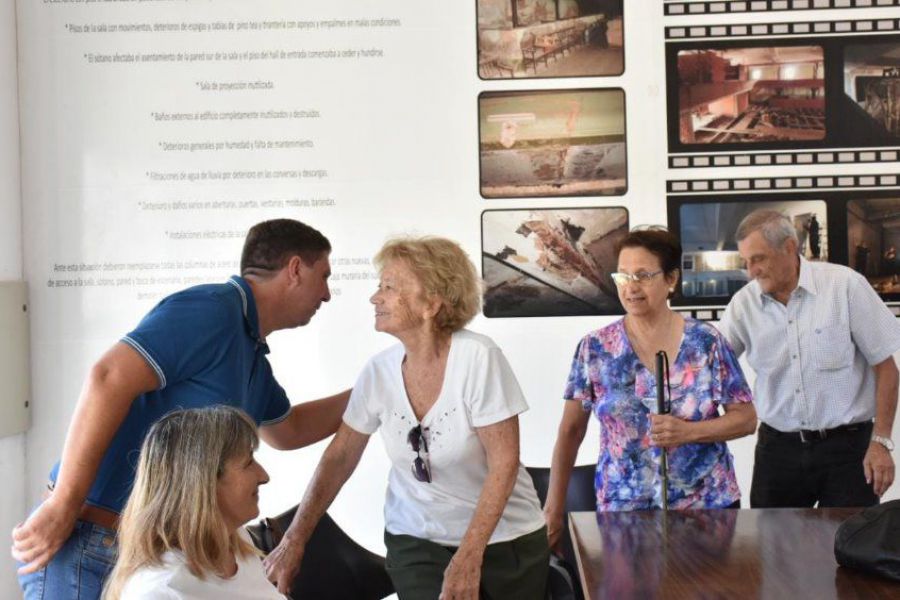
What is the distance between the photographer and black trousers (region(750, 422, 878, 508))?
11.4 feet

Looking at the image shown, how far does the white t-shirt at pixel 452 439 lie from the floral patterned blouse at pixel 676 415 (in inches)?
11.3

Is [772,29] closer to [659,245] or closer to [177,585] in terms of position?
[659,245]

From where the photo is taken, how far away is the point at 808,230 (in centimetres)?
416

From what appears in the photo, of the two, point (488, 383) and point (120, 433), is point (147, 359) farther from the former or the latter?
point (488, 383)

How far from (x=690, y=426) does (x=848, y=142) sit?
2093 millimetres

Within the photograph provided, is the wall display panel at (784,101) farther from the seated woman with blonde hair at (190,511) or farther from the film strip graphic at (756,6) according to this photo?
the seated woman with blonde hair at (190,511)

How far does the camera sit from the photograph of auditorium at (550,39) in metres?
4.18

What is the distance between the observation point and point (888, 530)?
191 centimetres

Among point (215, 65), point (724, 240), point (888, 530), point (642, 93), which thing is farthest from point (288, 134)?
point (888, 530)

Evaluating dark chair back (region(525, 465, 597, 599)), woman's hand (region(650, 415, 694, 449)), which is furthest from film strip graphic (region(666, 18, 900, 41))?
woman's hand (region(650, 415, 694, 449))

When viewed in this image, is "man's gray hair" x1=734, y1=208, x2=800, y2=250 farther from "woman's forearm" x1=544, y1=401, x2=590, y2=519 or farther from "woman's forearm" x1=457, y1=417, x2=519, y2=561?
"woman's forearm" x1=457, y1=417, x2=519, y2=561

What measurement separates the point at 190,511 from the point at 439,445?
87 centimetres

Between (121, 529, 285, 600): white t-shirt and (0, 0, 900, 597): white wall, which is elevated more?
(0, 0, 900, 597): white wall

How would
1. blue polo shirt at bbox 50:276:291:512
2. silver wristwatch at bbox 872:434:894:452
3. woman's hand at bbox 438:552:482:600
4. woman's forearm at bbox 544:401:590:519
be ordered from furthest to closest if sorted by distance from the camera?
silver wristwatch at bbox 872:434:894:452 < woman's forearm at bbox 544:401:590:519 < woman's hand at bbox 438:552:482:600 < blue polo shirt at bbox 50:276:291:512
